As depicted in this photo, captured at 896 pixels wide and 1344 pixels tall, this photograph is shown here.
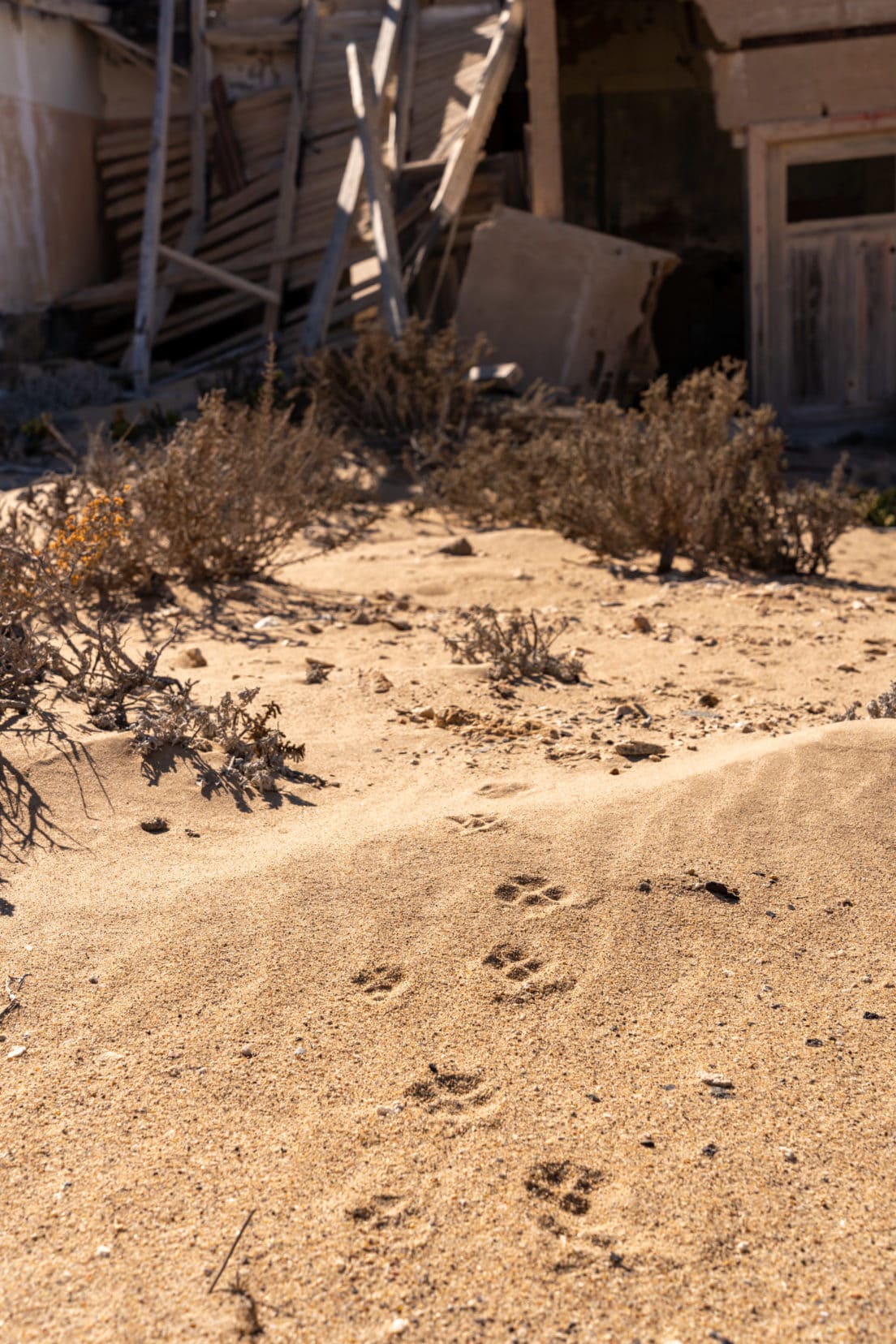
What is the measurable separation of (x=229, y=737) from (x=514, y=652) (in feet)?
4.12

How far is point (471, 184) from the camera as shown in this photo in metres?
11.3

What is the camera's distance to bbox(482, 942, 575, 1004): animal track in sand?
2.41 metres

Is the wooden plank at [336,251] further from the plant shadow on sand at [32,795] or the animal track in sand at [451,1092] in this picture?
the animal track in sand at [451,1092]

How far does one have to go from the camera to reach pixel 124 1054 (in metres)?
2.24

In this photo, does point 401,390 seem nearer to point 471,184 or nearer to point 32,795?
point 471,184

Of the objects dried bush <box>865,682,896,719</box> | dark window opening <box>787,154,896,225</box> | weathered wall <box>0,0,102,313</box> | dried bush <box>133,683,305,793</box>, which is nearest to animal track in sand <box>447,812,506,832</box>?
dried bush <box>133,683,305,793</box>

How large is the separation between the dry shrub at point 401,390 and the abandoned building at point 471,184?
0.97m

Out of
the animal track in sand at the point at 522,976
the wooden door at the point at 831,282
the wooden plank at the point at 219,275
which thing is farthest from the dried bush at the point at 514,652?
the wooden plank at the point at 219,275

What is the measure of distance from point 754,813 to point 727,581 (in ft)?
9.31

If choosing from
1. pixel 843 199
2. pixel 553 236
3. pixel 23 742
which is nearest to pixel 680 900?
pixel 23 742

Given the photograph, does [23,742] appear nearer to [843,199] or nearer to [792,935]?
[792,935]

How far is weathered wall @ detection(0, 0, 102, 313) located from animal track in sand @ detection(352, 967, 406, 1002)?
10559mm

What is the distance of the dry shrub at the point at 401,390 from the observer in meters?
8.33

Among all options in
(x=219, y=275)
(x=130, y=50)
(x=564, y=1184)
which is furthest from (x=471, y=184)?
(x=564, y=1184)
